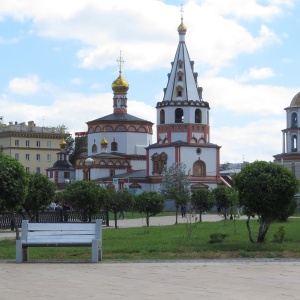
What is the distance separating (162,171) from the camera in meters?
80.6

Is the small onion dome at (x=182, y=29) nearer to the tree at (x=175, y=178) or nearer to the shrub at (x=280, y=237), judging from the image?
the tree at (x=175, y=178)

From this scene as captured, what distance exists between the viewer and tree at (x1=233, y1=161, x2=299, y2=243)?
1800 cm

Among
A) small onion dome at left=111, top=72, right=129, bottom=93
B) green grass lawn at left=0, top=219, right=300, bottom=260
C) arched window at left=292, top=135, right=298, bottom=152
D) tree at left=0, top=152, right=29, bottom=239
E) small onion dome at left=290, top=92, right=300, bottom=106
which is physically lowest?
green grass lawn at left=0, top=219, right=300, bottom=260

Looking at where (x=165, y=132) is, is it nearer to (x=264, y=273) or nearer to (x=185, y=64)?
(x=185, y=64)

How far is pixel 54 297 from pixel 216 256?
6.39 metres

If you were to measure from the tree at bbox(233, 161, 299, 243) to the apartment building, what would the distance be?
93086 millimetres

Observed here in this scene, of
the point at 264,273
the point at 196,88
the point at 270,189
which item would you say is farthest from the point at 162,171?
the point at 264,273

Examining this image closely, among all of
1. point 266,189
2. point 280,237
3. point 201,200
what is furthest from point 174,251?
point 201,200

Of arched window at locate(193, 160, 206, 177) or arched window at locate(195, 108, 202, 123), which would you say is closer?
arched window at locate(193, 160, 206, 177)

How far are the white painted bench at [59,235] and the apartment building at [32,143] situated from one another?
94990 millimetres

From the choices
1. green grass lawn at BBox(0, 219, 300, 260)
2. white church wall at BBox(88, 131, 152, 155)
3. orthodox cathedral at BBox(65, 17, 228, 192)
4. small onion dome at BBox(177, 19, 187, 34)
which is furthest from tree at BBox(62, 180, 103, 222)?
white church wall at BBox(88, 131, 152, 155)

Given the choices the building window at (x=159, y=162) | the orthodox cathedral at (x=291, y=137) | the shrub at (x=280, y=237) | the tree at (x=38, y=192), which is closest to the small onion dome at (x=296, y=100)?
the orthodox cathedral at (x=291, y=137)

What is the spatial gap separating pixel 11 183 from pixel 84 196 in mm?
10799

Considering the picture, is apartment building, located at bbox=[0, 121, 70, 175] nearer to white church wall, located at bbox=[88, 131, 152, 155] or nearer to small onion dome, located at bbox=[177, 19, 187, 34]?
white church wall, located at bbox=[88, 131, 152, 155]
